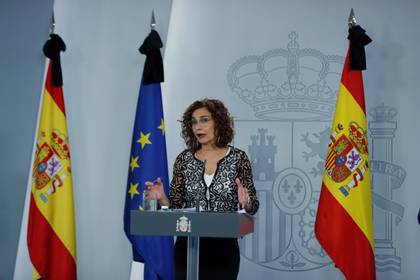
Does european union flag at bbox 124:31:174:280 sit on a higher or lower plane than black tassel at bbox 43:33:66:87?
lower

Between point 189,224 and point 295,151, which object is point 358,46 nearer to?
point 295,151

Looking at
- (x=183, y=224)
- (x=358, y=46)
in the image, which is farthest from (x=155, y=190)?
(x=358, y=46)

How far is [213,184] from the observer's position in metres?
3.11

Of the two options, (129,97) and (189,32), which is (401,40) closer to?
(189,32)

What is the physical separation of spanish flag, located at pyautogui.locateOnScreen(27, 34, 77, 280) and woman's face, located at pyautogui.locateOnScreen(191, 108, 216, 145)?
4.72 feet

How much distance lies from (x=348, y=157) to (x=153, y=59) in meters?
1.51

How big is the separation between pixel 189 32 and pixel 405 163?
1956mm

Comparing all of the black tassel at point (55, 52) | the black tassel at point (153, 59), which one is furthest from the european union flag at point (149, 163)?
the black tassel at point (55, 52)

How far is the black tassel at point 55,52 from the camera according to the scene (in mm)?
4352

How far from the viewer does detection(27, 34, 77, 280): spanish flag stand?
4.30m

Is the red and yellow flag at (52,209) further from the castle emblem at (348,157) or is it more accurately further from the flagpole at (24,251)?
the castle emblem at (348,157)

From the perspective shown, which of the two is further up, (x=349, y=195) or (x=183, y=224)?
(x=349, y=195)

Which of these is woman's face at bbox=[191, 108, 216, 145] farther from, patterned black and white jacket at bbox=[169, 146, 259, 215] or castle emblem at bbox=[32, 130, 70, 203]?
castle emblem at bbox=[32, 130, 70, 203]

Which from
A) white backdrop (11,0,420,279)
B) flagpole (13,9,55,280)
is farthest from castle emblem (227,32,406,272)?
flagpole (13,9,55,280)
